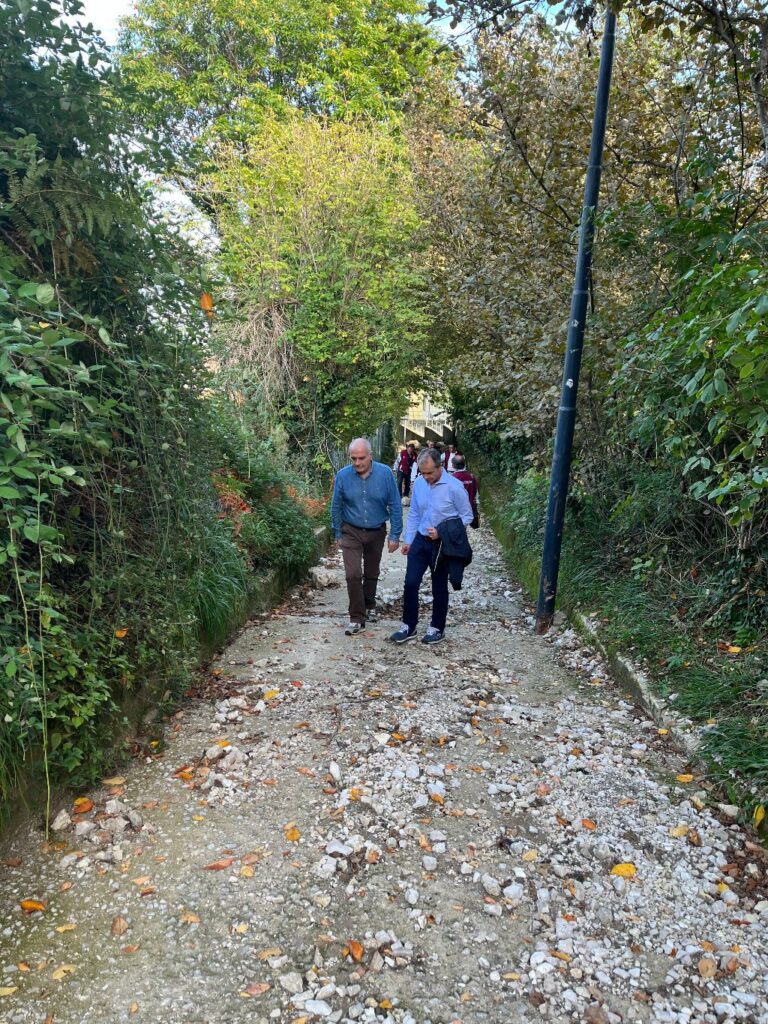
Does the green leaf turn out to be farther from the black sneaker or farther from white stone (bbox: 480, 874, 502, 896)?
the black sneaker

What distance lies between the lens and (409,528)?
6254 mm

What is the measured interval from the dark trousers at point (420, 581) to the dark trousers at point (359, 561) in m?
0.45

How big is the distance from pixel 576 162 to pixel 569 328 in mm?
2043

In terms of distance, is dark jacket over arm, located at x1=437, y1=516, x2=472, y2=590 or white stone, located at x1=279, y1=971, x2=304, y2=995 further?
dark jacket over arm, located at x1=437, y1=516, x2=472, y2=590

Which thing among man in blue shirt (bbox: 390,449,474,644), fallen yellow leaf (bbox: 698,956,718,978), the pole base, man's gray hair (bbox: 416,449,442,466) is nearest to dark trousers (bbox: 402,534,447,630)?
man in blue shirt (bbox: 390,449,474,644)

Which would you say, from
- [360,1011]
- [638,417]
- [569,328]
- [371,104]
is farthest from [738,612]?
[371,104]

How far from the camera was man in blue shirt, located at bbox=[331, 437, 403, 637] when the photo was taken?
633 centimetres

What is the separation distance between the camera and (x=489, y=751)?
396 centimetres

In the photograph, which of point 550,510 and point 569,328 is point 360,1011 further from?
point 569,328

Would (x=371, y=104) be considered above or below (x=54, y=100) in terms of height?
above

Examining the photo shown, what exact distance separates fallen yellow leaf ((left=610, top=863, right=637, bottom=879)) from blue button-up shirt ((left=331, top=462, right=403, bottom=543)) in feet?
12.4

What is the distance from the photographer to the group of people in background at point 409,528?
240 inches

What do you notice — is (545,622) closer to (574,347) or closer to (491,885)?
(574,347)

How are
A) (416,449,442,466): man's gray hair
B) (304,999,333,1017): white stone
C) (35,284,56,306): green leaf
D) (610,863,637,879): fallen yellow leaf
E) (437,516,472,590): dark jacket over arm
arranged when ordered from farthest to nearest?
(437,516,472,590): dark jacket over arm → (416,449,442,466): man's gray hair → (610,863,637,879): fallen yellow leaf → (35,284,56,306): green leaf → (304,999,333,1017): white stone
